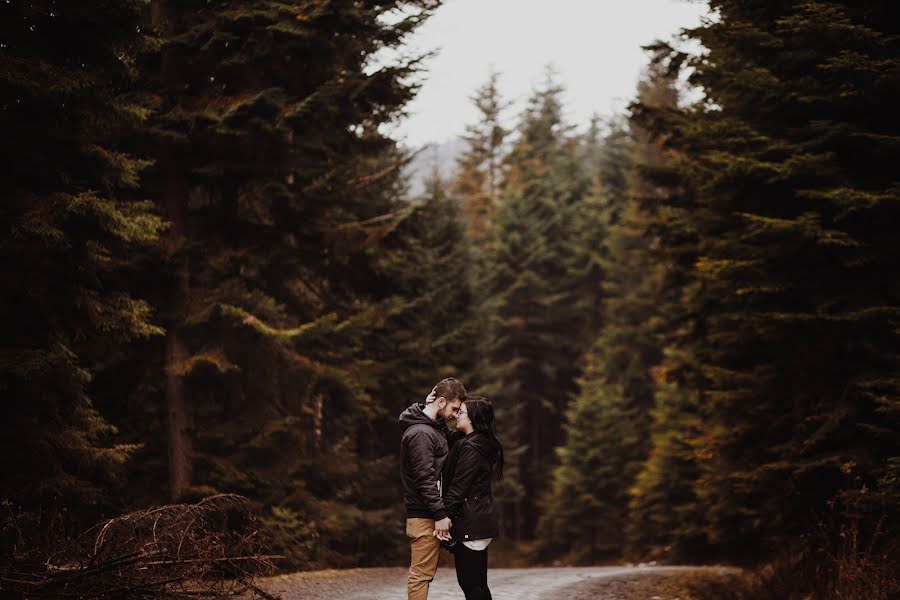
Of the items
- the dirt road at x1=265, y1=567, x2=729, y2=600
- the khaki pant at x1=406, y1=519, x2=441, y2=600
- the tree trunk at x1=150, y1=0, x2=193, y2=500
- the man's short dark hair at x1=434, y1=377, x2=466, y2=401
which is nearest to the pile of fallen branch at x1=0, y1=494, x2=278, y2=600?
the khaki pant at x1=406, y1=519, x2=441, y2=600

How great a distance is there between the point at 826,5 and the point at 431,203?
30.3 feet

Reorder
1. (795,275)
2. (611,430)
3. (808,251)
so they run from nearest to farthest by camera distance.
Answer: (808,251), (795,275), (611,430)

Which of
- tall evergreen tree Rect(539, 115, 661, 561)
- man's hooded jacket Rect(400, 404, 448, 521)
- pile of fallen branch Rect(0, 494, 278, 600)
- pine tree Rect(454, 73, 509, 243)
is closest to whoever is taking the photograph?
pile of fallen branch Rect(0, 494, 278, 600)

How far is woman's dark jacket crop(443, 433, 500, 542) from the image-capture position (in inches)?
280

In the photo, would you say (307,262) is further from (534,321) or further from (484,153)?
(484,153)

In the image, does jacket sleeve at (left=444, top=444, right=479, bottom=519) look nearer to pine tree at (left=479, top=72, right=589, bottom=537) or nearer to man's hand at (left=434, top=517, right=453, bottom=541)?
man's hand at (left=434, top=517, right=453, bottom=541)

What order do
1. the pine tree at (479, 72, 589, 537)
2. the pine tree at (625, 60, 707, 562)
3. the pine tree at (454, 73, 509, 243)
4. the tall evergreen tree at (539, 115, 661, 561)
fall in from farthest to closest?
1. the pine tree at (454, 73, 509, 243)
2. the pine tree at (479, 72, 589, 537)
3. the tall evergreen tree at (539, 115, 661, 561)
4. the pine tree at (625, 60, 707, 562)

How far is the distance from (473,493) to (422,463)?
0.51 metres

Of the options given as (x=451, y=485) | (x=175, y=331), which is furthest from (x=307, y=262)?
(x=451, y=485)

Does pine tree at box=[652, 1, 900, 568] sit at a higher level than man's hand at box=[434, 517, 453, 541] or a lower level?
higher

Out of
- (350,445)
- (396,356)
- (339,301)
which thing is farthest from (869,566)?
(396,356)

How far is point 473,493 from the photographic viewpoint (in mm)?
7230

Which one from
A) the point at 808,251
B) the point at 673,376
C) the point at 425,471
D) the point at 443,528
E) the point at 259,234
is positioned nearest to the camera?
the point at 443,528

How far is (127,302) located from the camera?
10930 millimetres
